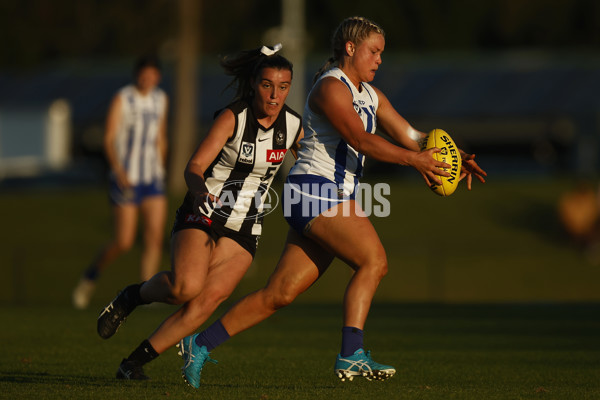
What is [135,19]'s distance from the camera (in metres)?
52.2

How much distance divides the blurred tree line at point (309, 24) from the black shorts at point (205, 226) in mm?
45073

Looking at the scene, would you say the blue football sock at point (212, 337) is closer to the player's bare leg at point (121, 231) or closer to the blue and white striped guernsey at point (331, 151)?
the blue and white striped guernsey at point (331, 151)

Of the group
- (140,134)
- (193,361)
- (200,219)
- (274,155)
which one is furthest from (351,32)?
(140,134)

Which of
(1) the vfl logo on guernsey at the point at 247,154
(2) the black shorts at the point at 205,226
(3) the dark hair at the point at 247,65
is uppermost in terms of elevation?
(3) the dark hair at the point at 247,65

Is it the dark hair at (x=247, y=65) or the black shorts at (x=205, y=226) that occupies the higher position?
the dark hair at (x=247, y=65)

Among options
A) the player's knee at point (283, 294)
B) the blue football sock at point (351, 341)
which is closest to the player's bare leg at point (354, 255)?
the blue football sock at point (351, 341)

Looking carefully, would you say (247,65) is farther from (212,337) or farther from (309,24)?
(309,24)

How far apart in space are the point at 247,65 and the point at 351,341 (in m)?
1.92

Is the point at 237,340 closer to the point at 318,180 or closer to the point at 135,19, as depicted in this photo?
the point at 318,180

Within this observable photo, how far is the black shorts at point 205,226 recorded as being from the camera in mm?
6766

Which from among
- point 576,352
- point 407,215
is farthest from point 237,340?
point 407,215

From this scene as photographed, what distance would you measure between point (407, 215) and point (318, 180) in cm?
2031

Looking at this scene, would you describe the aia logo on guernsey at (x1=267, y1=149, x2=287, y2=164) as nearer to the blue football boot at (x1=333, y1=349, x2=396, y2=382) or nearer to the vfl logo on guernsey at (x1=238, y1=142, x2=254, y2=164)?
the vfl logo on guernsey at (x1=238, y1=142, x2=254, y2=164)

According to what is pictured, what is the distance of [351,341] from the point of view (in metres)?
6.24
